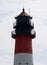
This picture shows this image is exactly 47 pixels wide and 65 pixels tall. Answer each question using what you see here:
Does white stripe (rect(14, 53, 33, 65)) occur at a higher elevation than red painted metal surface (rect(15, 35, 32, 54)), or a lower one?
lower

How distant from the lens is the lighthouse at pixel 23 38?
4438 cm

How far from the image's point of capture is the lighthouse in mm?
44375

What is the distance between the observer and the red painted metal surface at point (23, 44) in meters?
44.7

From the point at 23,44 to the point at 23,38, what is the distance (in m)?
0.99

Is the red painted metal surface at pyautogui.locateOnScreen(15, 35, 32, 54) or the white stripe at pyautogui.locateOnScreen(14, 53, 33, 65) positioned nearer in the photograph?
the white stripe at pyautogui.locateOnScreen(14, 53, 33, 65)

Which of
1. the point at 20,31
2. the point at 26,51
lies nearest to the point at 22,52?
the point at 26,51

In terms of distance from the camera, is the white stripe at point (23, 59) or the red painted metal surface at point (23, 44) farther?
the red painted metal surface at point (23, 44)

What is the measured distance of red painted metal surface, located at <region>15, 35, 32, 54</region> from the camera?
44688 millimetres

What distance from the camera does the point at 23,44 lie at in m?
44.9

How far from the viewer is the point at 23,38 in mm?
45031

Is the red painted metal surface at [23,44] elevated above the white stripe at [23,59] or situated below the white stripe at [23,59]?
above

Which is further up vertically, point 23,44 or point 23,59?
point 23,44

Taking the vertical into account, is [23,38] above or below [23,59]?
above

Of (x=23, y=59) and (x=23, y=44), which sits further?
(x=23, y=44)
